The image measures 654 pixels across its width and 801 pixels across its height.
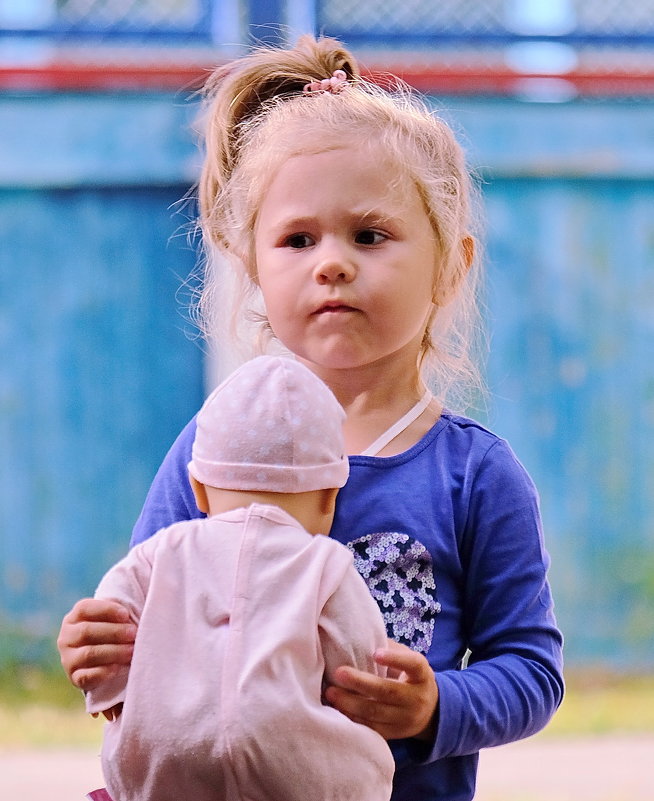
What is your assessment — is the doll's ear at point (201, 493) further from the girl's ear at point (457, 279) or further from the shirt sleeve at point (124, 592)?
the girl's ear at point (457, 279)

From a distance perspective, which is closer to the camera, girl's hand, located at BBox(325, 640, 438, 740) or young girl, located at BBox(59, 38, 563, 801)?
girl's hand, located at BBox(325, 640, 438, 740)

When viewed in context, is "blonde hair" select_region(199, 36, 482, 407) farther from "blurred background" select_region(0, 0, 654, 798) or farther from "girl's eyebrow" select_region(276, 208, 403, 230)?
"blurred background" select_region(0, 0, 654, 798)

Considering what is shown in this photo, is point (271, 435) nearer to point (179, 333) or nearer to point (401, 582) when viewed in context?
point (401, 582)

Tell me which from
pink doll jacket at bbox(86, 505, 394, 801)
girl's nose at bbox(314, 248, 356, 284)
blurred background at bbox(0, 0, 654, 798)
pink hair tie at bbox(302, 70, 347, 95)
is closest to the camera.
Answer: pink doll jacket at bbox(86, 505, 394, 801)

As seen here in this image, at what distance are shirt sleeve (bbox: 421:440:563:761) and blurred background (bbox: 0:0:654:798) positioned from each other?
2.28 metres

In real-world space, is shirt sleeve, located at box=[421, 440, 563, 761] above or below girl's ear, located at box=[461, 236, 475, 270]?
below

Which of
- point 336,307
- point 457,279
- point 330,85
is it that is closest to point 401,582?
point 336,307

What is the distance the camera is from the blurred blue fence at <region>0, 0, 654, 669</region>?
3543 mm

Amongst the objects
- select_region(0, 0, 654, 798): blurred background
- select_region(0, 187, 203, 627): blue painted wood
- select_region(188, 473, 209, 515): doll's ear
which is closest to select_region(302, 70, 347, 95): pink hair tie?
select_region(188, 473, 209, 515): doll's ear

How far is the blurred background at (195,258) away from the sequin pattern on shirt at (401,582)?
2334 millimetres

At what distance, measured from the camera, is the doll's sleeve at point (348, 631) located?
103 centimetres

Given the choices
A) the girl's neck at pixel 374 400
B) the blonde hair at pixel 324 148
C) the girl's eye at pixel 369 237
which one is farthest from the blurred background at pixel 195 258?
the girl's eye at pixel 369 237

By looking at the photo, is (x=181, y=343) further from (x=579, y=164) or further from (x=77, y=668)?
(x=77, y=668)

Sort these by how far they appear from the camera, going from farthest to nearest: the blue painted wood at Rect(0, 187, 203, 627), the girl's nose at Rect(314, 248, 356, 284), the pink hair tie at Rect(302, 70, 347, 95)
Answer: the blue painted wood at Rect(0, 187, 203, 627)
the pink hair tie at Rect(302, 70, 347, 95)
the girl's nose at Rect(314, 248, 356, 284)
